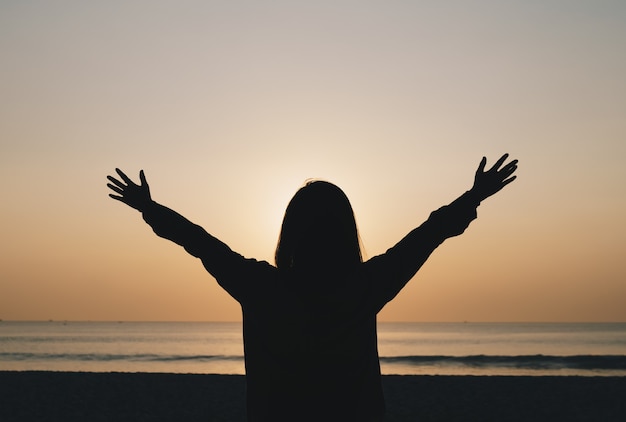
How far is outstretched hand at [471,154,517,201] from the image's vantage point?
9.08 ft

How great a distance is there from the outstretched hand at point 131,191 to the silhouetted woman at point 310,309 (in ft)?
0.97

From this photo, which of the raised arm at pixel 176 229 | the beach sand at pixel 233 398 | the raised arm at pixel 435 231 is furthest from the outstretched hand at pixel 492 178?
the beach sand at pixel 233 398

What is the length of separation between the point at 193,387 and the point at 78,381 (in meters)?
3.48

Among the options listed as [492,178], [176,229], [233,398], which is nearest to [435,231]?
[492,178]

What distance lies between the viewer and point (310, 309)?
2.27 metres

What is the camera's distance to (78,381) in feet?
64.7

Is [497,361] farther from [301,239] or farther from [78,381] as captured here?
[301,239]

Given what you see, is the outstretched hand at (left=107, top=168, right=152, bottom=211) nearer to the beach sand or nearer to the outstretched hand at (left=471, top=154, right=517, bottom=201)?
the outstretched hand at (left=471, top=154, right=517, bottom=201)

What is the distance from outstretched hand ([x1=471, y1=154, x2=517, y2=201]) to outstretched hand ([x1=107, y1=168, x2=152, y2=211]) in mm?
1223

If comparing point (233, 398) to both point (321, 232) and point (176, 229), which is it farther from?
point (321, 232)

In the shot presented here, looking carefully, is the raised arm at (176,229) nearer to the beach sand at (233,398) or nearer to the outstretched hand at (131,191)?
the outstretched hand at (131,191)

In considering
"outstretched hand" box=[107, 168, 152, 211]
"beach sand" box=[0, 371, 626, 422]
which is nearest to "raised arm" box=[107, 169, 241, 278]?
"outstretched hand" box=[107, 168, 152, 211]

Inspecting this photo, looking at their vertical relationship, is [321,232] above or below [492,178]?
below

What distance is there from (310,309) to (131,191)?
2.75ft
